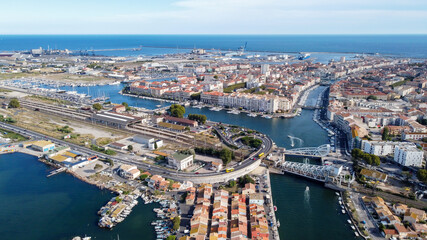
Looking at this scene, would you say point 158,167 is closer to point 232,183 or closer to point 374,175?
point 232,183

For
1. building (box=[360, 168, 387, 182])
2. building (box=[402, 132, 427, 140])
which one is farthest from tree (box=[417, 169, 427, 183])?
building (box=[402, 132, 427, 140])

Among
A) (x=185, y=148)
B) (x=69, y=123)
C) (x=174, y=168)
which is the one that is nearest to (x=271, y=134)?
(x=185, y=148)

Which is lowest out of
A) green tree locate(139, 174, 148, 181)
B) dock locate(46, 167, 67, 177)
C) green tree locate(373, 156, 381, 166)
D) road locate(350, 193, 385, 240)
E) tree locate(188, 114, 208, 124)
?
dock locate(46, 167, 67, 177)

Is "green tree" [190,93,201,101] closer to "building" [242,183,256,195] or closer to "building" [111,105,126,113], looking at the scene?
"building" [111,105,126,113]

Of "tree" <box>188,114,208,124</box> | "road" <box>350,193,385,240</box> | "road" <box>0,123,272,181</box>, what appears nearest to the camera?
"road" <box>350,193,385,240</box>

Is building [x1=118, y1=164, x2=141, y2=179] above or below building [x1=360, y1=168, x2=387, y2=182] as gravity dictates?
below

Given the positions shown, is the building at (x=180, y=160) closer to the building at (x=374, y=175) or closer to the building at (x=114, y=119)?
the building at (x=114, y=119)

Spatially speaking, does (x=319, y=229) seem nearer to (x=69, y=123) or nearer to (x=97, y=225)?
(x=97, y=225)

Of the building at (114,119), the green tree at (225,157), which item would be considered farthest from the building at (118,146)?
the green tree at (225,157)
